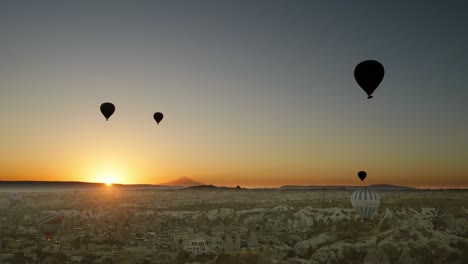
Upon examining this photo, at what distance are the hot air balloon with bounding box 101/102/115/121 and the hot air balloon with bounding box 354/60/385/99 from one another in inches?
1349

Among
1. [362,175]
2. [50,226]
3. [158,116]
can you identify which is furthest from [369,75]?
[50,226]

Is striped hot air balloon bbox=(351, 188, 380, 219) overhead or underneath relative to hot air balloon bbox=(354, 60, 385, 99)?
underneath

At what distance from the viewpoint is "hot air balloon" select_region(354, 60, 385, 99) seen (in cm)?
5212

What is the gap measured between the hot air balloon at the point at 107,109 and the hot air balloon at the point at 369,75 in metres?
34.3

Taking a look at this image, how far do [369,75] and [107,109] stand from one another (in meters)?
36.0

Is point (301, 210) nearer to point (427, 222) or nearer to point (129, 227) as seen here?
point (427, 222)

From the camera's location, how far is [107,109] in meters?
69.0

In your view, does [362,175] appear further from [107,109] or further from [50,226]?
[50,226]

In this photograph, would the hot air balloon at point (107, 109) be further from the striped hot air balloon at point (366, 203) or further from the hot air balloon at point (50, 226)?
the striped hot air balloon at point (366, 203)

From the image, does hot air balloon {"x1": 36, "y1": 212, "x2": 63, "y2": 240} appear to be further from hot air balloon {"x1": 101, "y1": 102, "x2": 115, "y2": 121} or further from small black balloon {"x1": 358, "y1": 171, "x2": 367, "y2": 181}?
small black balloon {"x1": 358, "y1": 171, "x2": 367, "y2": 181}

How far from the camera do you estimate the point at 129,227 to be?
11256cm

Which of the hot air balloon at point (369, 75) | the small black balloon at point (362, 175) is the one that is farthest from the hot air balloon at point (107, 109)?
the small black balloon at point (362, 175)

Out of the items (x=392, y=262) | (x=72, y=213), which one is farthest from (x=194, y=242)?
(x=72, y=213)

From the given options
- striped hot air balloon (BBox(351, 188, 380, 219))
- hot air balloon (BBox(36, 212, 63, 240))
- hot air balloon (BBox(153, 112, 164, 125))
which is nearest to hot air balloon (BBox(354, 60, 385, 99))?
hot air balloon (BBox(153, 112, 164, 125))
